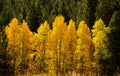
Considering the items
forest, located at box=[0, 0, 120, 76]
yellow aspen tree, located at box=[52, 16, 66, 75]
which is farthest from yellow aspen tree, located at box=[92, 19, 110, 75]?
yellow aspen tree, located at box=[52, 16, 66, 75]

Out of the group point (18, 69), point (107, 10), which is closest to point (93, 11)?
point (107, 10)

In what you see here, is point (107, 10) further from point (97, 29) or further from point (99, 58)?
point (99, 58)

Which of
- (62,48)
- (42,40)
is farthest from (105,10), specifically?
(42,40)

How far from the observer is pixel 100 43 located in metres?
64.5

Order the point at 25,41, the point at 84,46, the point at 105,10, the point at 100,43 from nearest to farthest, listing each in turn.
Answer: the point at 100,43, the point at 84,46, the point at 25,41, the point at 105,10

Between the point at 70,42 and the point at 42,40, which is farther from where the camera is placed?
the point at 42,40

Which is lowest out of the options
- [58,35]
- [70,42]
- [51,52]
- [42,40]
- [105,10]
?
[51,52]

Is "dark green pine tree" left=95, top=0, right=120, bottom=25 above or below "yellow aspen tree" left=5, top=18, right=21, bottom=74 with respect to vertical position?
above

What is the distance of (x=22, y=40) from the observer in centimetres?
7075

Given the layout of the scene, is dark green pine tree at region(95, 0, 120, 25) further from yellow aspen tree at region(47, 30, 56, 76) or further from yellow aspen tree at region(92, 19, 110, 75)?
yellow aspen tree at region(47, 30, 56, 76)

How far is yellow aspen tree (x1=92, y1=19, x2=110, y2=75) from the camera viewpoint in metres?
56.4

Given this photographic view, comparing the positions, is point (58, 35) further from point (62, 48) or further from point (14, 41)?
point (14, 41)

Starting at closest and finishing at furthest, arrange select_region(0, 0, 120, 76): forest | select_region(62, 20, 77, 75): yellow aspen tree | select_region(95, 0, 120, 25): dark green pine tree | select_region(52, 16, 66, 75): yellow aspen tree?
1. select_region(0, 0, 120, 76): forest
2. select_region(52, 16, 66, 75): yellow aspen tree
3. select_region(62, 20, 77, 75): yellow aspen tree
4. select_region(95, 0, 120, 25): dark green pine tree

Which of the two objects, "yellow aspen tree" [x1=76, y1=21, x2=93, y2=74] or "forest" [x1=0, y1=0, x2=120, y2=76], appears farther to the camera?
"yellow aspen tree" [x1=76, y1=21, x2=93, y2=74]
